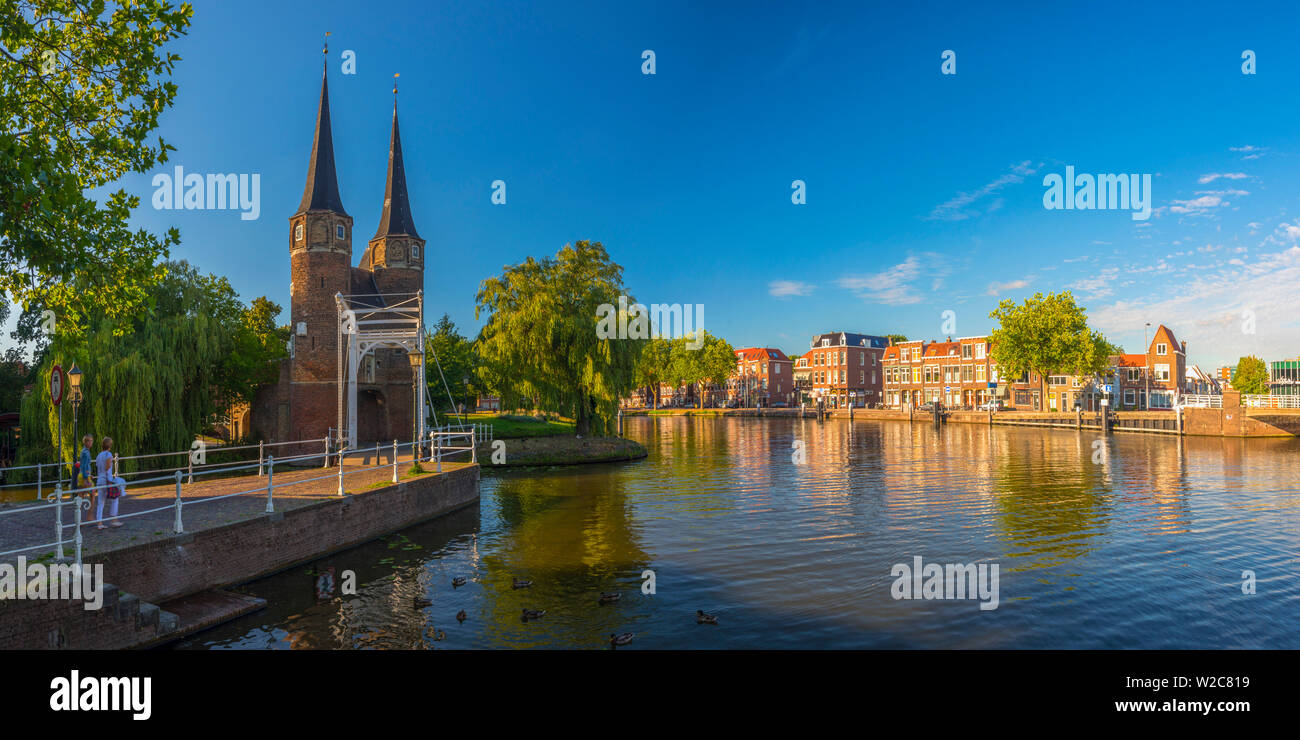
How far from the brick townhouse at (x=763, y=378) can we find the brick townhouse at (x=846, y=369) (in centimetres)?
867

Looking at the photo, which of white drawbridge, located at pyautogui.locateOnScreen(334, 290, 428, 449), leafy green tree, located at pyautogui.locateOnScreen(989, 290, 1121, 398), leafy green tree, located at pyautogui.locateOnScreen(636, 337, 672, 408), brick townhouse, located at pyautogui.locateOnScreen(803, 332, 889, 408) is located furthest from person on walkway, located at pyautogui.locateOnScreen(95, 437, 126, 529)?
brick townhouse, located at pyautogui.locateOnScreen(803, 332, 889, 408)

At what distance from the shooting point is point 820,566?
562 inches

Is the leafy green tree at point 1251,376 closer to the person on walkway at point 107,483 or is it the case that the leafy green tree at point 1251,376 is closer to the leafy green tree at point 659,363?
the leafy green tree at point 659,363

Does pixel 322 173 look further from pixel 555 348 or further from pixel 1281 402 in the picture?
pixel 1281 402

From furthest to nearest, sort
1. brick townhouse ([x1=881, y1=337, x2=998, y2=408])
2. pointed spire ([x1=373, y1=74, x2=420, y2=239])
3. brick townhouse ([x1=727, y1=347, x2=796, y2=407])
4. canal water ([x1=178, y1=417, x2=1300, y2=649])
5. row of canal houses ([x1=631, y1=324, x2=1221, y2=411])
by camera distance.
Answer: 1. brick townhouse ([x1=727, y1=347, x2=796, y2=407])
2. brick townhouse ([x1=881, y1=337, x2=998, y2=408])
3. row of canal houses ([x1=631, y1=324, x2=1221, y2=411])
4. pointed spire ([x1=373, y1=74, x2=420, y2=239])
5. canal water ([x1=178, y1=417, x2=1300, y2=649])

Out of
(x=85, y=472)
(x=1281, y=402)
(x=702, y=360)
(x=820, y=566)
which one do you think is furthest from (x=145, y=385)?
(x=702, y=360)

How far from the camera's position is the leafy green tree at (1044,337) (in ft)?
223

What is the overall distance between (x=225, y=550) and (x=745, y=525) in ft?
41.9

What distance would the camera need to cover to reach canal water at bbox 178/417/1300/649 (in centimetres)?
1037

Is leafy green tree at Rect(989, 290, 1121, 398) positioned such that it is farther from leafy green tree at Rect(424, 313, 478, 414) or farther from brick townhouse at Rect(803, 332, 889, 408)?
leafy green tree at Rect(424, 313, 478, 414)

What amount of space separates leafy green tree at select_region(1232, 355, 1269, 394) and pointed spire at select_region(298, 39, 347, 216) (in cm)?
12479

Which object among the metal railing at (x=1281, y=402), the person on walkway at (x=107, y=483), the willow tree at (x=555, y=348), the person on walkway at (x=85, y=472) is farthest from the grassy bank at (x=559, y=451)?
the metal railing at (x=1281, y=402)

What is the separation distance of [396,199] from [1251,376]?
409 ft
